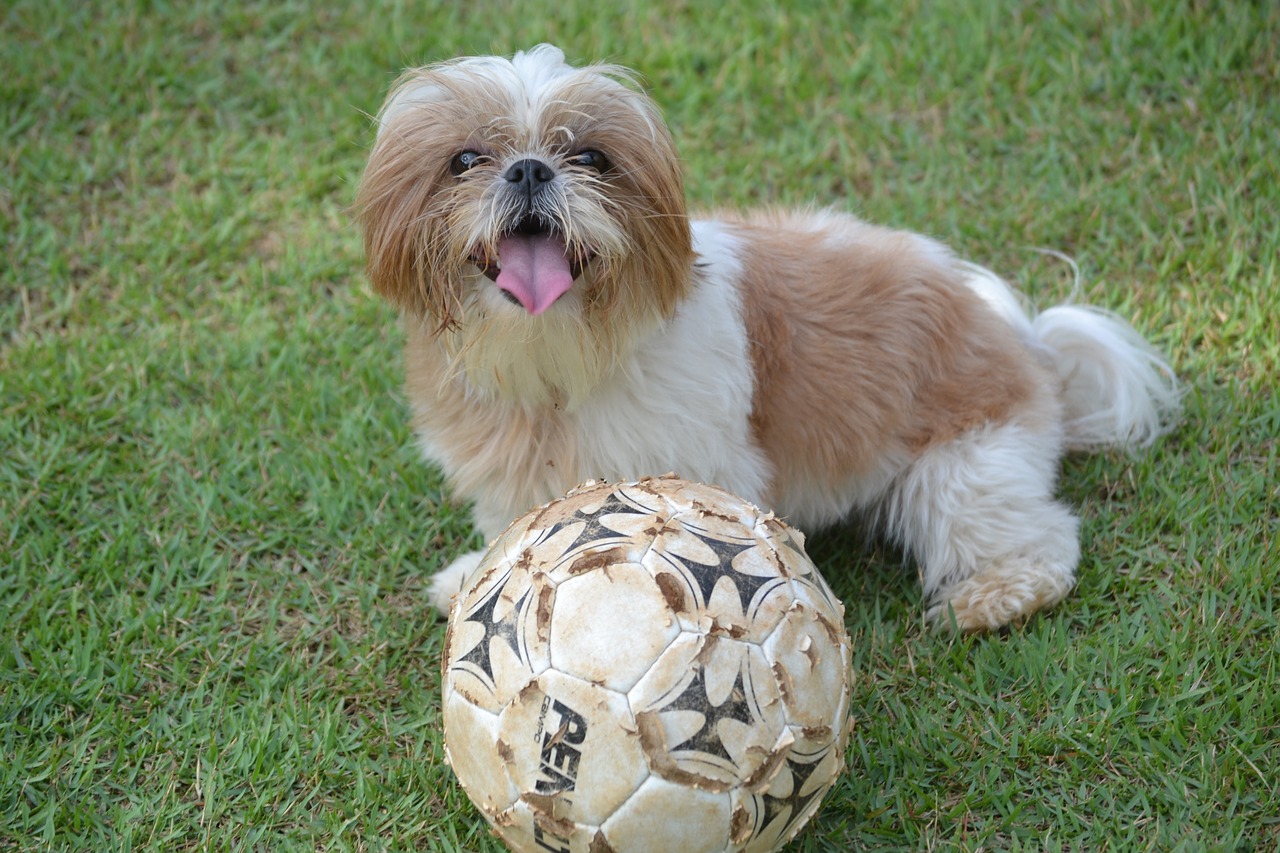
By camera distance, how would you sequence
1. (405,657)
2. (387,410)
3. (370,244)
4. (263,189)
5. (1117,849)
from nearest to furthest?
1. (1117,849)
2. (370,244)
3. (405,657)
4. (387,410)
5. (263,189)

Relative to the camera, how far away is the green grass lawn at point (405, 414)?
300 cm

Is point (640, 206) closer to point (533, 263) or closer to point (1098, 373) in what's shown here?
point (533, 263)

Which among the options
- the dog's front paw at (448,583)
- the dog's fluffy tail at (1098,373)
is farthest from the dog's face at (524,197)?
the dog's fluffy tail at (1098,373)

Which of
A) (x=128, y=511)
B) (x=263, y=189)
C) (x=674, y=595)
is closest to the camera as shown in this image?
(x=674, y=595)

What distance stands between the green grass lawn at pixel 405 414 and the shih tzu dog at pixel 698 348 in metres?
0.25

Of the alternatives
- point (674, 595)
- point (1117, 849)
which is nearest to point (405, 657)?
point (674, 595)

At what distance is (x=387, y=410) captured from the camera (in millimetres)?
4285

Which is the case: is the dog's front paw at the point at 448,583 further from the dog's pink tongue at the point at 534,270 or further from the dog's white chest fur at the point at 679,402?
the dog's pink tongue at the point at 534,270

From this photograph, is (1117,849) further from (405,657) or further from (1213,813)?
(405,657)

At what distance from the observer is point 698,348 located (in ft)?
10.2

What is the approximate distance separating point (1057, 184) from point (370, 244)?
3.21 meters

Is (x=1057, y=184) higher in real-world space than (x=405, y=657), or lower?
higher

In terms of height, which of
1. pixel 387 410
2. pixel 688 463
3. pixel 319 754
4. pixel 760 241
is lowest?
pixel 319 754

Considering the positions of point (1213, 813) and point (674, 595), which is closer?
point (674, 595)
